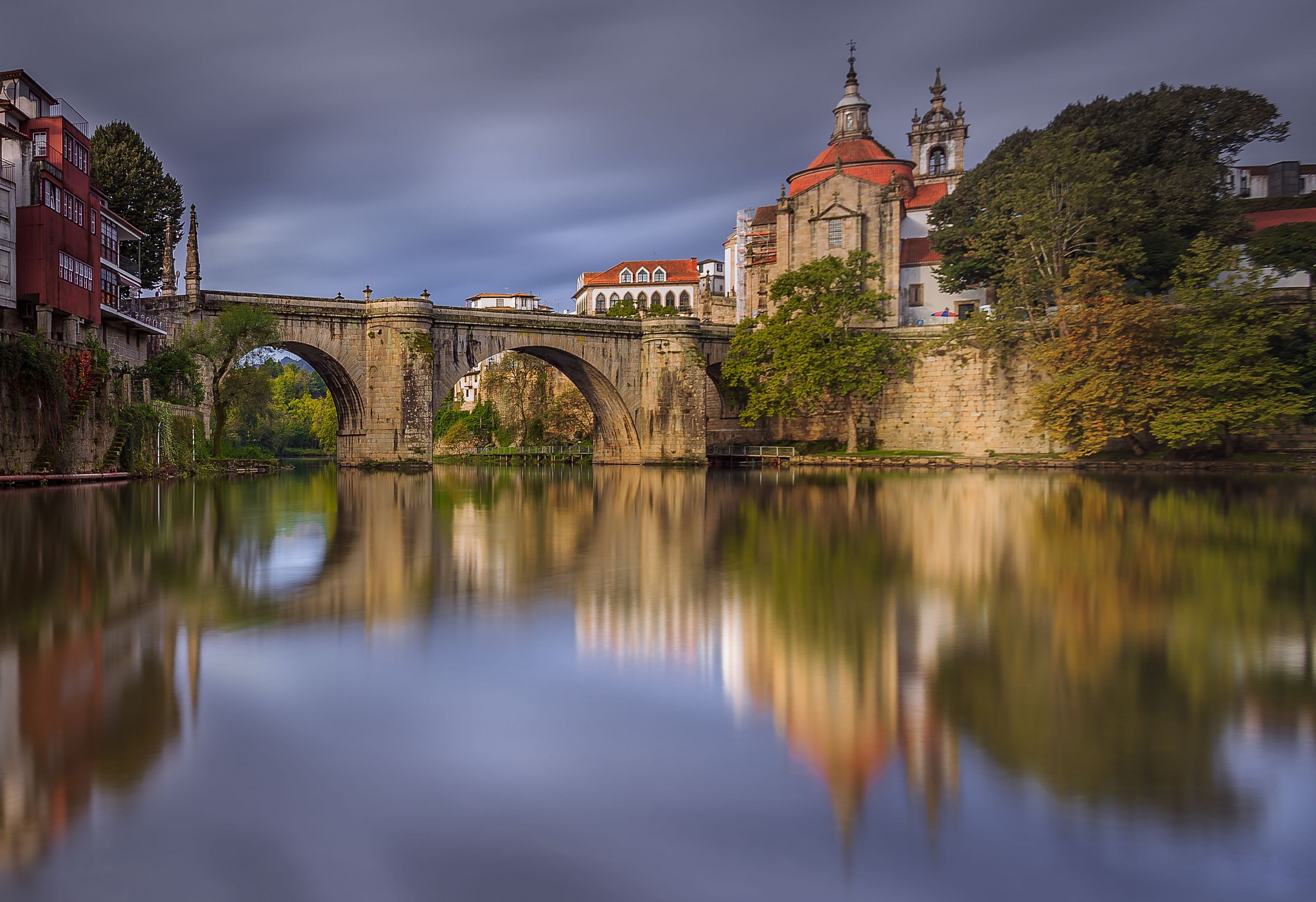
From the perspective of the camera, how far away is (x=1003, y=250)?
4119 centimetres

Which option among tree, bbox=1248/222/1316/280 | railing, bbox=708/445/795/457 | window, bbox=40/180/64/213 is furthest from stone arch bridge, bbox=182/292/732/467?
tree, bbox=1248/222/1316/280

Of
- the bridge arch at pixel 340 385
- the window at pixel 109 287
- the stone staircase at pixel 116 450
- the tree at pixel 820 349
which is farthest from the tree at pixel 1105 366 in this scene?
the window at pixel 109 287

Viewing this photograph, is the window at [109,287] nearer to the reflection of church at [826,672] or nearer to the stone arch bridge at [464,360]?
the stone arch bridge at [464,360]

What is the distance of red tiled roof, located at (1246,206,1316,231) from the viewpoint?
40125mm

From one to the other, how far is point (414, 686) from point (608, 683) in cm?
103

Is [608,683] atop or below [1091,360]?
below

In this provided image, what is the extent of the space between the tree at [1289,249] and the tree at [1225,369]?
5.53 metres

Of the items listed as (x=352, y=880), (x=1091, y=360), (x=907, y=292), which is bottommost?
(x=352, y=880)

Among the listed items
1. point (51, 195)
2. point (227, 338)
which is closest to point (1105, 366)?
point (227, 338)

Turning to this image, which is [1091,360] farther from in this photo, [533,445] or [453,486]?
[533,445]

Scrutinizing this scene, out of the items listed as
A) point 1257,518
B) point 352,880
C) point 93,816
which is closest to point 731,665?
point 352,880

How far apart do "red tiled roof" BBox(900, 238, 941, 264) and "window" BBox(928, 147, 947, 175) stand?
1280cm

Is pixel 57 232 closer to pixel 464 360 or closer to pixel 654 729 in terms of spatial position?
pixel 464 360

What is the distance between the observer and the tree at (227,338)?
1250 inches
